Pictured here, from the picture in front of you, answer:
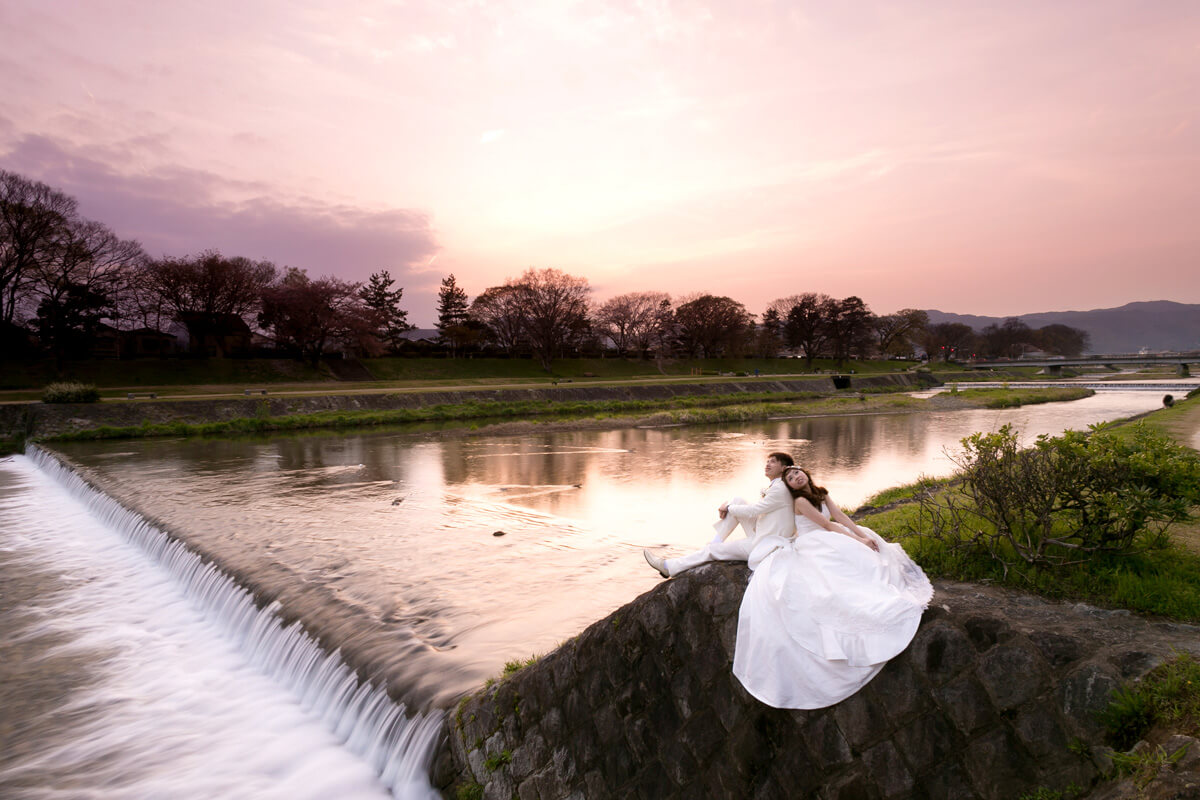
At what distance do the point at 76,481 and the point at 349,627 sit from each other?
16634 mm

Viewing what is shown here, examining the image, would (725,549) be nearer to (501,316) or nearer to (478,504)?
(478,504)

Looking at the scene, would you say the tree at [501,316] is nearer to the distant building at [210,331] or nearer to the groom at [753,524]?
the distant building at [210,331]

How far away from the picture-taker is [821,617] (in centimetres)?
396

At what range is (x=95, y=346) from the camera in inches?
2121

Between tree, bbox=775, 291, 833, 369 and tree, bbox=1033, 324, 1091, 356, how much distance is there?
74.7 m

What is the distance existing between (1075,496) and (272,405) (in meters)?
36.6

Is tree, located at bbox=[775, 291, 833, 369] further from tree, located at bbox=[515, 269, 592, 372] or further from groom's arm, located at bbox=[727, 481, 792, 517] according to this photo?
groom's arm, located at bbox=[727, 481, 792, 517]

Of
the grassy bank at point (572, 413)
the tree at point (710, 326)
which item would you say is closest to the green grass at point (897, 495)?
the grassy bank at point (572, 413)

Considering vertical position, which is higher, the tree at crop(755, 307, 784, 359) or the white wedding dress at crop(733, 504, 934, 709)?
the tree at crop(755, 307, 784, 359)

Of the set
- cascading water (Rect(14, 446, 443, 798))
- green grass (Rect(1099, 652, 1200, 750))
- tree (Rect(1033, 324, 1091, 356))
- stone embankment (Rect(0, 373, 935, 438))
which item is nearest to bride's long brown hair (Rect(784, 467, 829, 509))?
green grass (Rect(1099, 652, 1200, 750))

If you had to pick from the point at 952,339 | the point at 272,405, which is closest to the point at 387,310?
the point at 272,405

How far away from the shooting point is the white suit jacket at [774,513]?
486cm

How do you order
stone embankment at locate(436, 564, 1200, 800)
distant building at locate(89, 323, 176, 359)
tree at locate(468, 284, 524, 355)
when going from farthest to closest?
tree at locate(468, 284, 524, 355) < distant building at locate(89, 323, 176, 359) < stone embankment at locate(436, 564, 1200, 800)

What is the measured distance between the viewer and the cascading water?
6.00 m
